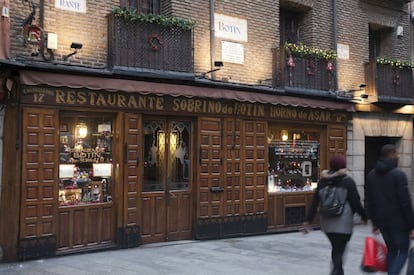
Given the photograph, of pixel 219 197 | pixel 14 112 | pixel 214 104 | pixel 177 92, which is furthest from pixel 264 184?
pixel 14 112

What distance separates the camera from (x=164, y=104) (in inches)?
410

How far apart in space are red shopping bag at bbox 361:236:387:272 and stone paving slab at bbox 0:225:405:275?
5.74ft

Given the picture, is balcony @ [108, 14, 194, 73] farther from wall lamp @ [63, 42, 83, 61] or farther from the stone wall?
the stone wall

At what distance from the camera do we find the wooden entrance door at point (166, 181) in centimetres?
1036

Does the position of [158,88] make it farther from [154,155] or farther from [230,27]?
[230,27]

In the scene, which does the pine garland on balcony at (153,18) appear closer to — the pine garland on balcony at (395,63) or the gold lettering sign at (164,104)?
the gold lettering sign at (164,104)

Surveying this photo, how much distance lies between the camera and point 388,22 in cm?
1558

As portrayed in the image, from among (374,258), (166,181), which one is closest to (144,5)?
(166,181)

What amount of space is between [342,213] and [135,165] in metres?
4.92

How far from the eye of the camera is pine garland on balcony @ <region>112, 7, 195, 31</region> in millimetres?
9750

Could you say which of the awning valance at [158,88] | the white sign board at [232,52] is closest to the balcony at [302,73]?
the awning valance at [158,88]

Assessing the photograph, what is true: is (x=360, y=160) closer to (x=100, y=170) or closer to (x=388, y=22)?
(x=388, y=22)

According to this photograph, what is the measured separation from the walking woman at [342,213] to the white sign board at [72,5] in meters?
5.74

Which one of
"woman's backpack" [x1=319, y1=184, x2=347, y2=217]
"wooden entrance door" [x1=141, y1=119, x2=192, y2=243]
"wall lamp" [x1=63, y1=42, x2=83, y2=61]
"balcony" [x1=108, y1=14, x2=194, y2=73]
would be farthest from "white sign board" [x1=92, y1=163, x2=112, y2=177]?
"woman's backpack" [x1=319, y1=184, x2=347, y2=217]
